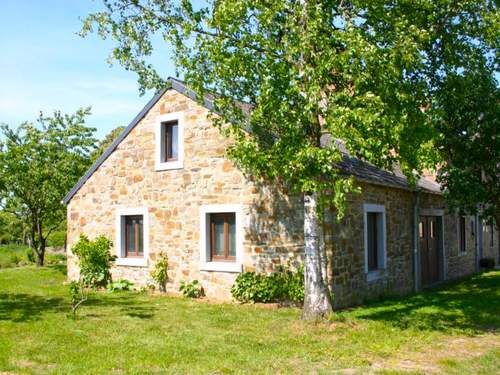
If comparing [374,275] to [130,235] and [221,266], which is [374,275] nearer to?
[221,266]

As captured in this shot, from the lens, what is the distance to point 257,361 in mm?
7473

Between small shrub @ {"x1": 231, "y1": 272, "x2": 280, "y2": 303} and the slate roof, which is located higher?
the slate roof

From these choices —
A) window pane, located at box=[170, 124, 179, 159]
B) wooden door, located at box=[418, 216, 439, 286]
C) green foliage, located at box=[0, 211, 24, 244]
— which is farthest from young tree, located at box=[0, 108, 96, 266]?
wooden door, located at box=[418, 216, 439, 286]

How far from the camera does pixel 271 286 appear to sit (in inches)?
472

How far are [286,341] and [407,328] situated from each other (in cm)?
252

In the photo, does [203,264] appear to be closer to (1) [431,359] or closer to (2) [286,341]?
(2) [286,341]

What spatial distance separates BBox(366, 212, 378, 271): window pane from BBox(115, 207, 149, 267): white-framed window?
19.5 feet

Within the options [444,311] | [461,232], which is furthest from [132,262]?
[461,232]

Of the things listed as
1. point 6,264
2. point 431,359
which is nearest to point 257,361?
point 431,359

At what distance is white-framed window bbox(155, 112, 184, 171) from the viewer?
46.9ft

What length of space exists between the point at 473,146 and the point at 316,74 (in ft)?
22.0

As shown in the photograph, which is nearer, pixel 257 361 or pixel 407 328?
pixel 257 361

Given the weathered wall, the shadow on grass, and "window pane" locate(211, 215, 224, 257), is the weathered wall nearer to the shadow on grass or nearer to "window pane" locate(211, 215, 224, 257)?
"window pane" locate(211, 215, 224, 257)

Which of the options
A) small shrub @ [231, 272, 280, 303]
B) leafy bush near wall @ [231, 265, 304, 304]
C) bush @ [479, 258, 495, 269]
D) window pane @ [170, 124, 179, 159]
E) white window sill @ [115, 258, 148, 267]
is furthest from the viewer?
bush @ [479, 258, 495, 269]
